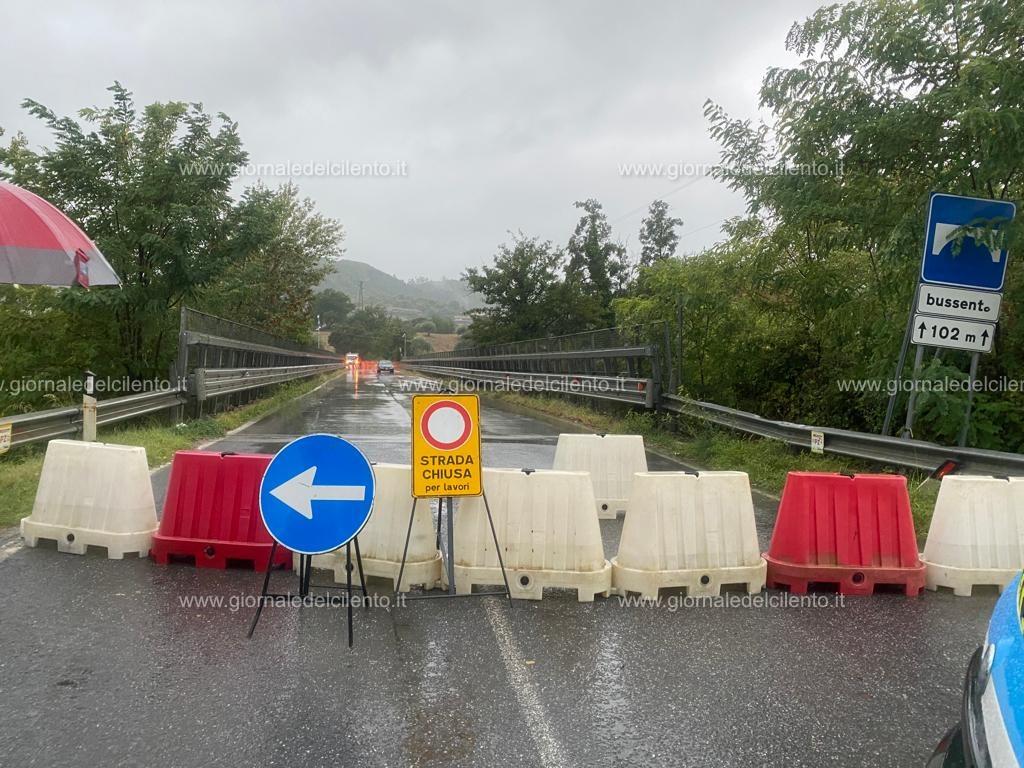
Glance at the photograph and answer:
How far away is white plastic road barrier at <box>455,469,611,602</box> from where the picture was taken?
5.42 m

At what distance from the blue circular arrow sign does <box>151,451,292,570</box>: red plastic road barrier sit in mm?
1176

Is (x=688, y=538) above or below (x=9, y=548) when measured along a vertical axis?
above

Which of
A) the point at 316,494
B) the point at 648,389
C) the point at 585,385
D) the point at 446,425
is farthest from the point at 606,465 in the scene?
the point at 585,385

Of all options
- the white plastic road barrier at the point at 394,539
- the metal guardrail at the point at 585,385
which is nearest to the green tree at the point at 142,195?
the metal guardrail at the point at 585,385

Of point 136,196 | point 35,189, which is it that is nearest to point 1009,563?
point 136,196

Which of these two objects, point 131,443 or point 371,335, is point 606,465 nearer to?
point 131,443

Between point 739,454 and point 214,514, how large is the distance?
306 inches

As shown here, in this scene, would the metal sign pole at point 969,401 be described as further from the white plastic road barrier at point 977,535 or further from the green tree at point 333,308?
the green tree at point 333,308

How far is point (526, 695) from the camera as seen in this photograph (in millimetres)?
3898

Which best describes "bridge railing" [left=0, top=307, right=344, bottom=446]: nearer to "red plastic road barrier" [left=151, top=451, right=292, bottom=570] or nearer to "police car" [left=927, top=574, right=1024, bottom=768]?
"red plastic road barrier" [left=151, top=451, right=292, bottom=570]

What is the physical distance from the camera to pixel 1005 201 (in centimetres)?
823

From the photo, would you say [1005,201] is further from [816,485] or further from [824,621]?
[824,621]

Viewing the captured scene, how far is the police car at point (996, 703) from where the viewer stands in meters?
1.81

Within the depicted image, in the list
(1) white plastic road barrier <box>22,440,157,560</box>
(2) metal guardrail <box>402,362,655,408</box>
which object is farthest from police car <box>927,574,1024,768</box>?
(2) metal guardrail <box>402,362,655,408</box>
